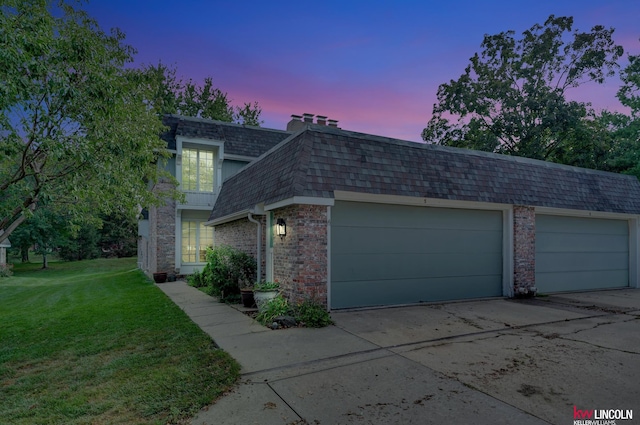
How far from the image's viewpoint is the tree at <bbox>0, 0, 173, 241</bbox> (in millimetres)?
4758

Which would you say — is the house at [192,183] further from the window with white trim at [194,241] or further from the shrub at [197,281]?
the shrub at [197,281]

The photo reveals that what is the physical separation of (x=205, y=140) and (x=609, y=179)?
48.6 feet

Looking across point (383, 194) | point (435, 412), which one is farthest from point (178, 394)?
point (383, 194)

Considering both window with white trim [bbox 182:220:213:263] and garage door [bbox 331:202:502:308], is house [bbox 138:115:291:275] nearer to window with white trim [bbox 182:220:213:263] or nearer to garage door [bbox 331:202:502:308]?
window with white trim [bbox 182:220:213:263]

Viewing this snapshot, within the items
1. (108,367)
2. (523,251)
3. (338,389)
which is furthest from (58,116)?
(523,251)

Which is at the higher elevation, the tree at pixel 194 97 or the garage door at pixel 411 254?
the tree at pixel 194 97

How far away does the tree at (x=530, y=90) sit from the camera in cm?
1912

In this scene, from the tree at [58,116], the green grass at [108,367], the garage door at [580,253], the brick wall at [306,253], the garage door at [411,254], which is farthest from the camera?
the garage door at [580,253]

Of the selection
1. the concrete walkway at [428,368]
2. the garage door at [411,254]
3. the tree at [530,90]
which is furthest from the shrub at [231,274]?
the tree at [530,90]

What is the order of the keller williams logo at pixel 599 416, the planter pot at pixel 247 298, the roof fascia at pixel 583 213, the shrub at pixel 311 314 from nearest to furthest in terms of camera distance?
the keller williams logo at pixel 599 416 → the shrub at pixel 311 314 → the planter pot at pixel 247 298 → the roof fascia at pixel 583 213

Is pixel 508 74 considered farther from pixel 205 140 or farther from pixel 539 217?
pixel 205 140

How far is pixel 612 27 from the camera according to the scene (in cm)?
1858

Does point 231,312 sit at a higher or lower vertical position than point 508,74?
lower

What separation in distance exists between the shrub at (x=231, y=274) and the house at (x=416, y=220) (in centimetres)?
55
